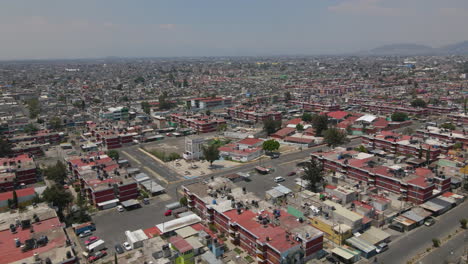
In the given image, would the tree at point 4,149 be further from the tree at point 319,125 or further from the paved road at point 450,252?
the paved road at point 450,252

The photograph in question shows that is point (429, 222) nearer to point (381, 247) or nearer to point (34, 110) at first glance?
point (381, 247)

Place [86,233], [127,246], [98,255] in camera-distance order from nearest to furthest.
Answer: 1. [98,255]
2. [127,246]
3. [86,233]

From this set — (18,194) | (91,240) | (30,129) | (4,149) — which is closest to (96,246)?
(91,240)

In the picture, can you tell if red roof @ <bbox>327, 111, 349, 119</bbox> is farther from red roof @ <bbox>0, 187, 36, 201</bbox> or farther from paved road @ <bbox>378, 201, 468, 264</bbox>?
red roof @ <bbox>0, 187, 36, 201</bbox>

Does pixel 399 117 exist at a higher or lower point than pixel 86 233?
higher

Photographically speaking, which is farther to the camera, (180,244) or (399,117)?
(399,117)

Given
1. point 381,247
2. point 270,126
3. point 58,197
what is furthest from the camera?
point 270,126
